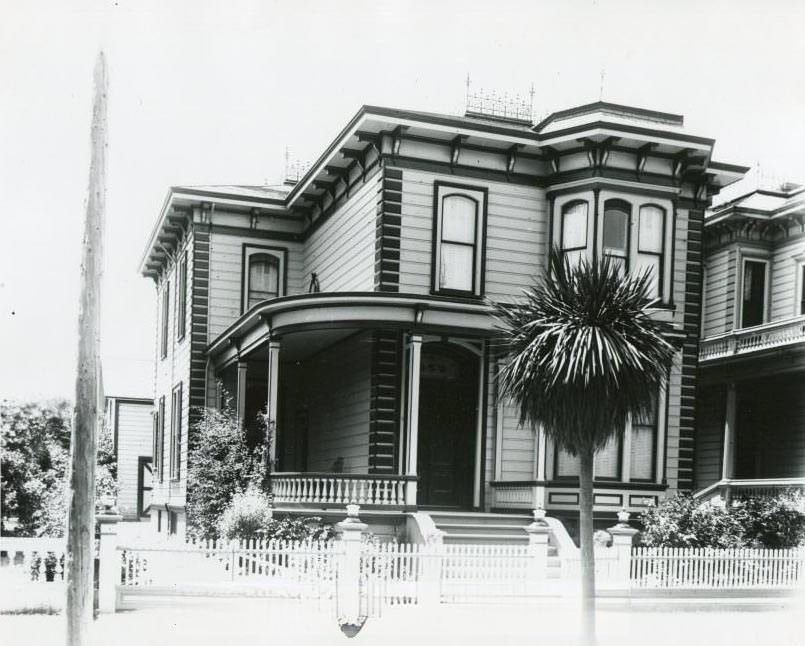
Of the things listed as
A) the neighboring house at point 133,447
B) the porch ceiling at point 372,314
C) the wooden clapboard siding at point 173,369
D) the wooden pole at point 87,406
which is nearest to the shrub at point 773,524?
the porch ceiling at point 372,314

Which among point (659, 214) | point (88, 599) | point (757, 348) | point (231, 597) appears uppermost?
point (659, 214)

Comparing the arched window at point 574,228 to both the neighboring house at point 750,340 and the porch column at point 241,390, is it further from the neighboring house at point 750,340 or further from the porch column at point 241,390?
the porch column at point 241,390

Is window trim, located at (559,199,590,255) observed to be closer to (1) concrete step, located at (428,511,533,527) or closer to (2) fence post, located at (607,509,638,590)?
(1) concrete step, located at (428,511,533,527)

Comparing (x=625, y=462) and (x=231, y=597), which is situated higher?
(x=625, y=462)

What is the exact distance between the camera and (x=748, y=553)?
660 inches

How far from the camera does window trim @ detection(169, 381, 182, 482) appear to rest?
2755 centimetres

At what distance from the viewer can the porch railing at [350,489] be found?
18125mm

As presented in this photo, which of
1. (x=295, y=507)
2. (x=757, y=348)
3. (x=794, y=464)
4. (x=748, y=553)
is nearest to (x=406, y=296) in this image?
(x=295, y=507)

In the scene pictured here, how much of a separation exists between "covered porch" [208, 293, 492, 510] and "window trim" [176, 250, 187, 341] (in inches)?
114

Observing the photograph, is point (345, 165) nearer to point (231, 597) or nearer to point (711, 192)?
point (711, 192)

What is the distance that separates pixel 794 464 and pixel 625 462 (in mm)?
6683

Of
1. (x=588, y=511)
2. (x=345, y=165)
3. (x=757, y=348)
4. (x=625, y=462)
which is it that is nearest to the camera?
(x=588, y=511)

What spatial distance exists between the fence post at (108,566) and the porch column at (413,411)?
5835mm

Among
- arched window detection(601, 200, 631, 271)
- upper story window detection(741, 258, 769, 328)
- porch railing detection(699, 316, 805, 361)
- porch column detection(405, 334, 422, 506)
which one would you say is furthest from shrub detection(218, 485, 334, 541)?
upper story window detection(741, 258, 769, 328)
